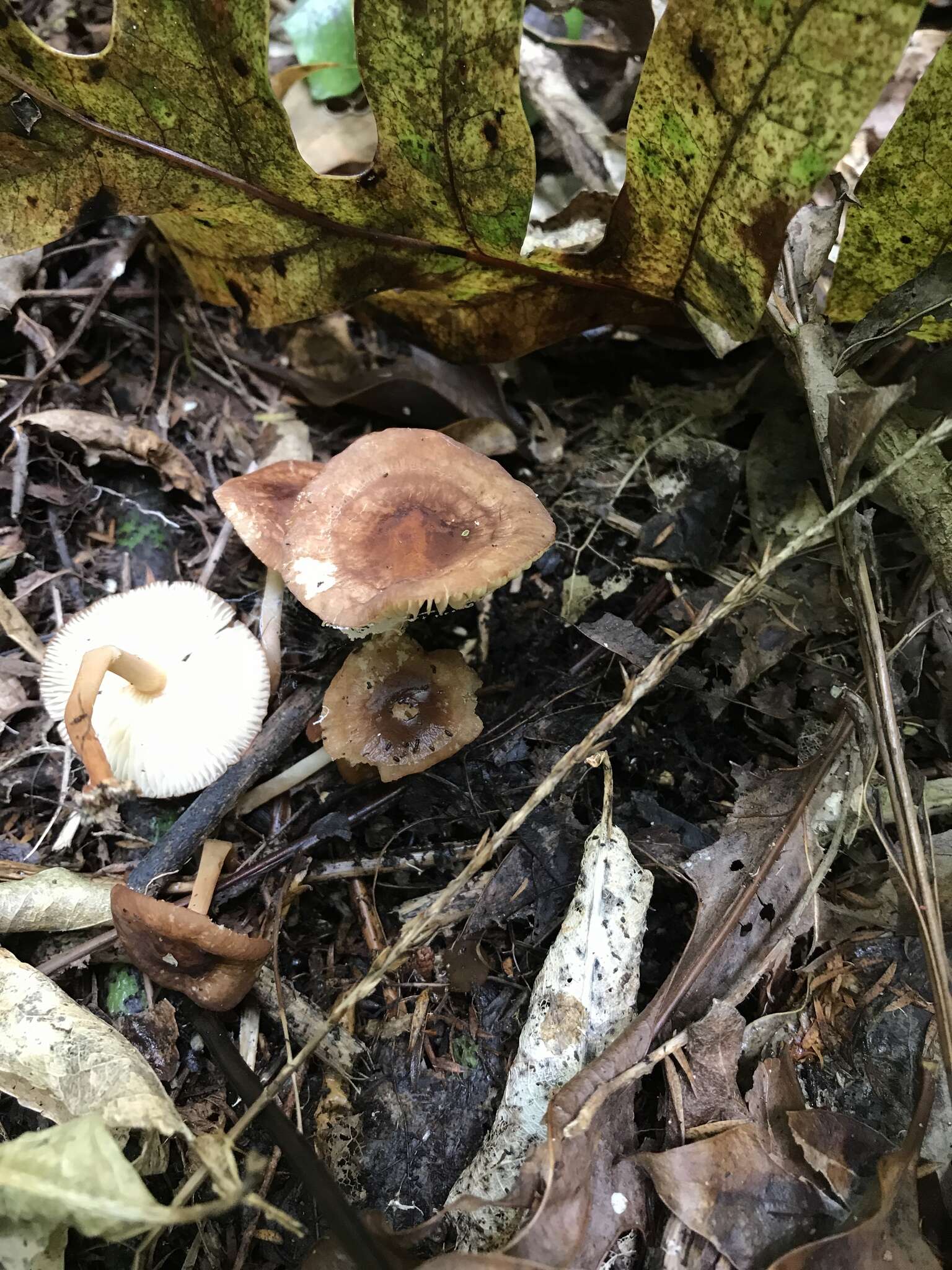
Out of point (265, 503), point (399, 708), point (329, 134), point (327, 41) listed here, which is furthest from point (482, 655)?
point (327, 41)

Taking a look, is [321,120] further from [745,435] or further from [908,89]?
[908,89]

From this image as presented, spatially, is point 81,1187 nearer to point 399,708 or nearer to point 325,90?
point 399,708

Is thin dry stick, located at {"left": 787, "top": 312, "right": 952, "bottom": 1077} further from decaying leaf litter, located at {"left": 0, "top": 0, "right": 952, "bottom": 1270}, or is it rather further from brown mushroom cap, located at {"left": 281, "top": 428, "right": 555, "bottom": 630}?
brown mushroom cap, located at {"left": 281, "top": 428, "right": 555, "bottom": 630}

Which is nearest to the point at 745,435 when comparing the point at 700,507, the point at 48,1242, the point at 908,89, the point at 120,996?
the point at 700,507

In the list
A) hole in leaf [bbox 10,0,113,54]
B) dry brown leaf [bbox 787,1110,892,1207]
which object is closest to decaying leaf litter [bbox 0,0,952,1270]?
dry brown leaf [bbox 787,1110,892,1207]

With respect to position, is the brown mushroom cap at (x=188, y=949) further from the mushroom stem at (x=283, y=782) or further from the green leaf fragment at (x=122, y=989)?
the mushroom stem at (x=283, y=782)
